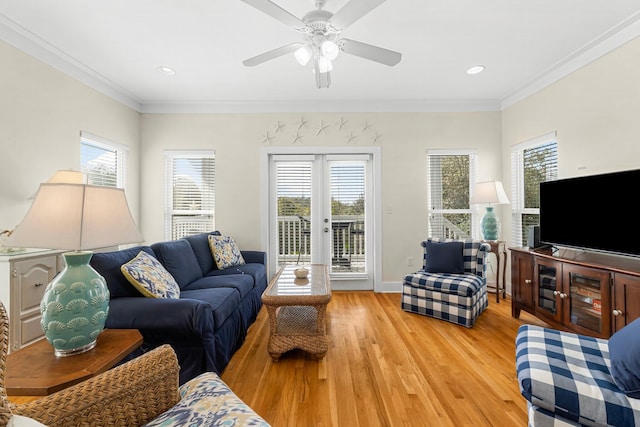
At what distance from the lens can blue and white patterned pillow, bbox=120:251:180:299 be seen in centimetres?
196

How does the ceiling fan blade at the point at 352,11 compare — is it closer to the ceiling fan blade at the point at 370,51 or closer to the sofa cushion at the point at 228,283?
the ceiling fan blade at the point at 370,51

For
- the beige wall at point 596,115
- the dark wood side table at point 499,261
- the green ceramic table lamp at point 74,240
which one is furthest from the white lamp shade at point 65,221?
the dark wood side table at point 499,261

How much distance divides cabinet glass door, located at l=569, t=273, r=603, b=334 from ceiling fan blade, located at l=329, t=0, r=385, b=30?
255 cm

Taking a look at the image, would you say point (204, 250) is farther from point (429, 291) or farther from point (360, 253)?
point (429, 291)

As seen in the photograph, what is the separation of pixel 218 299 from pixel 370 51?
2188 millimetres

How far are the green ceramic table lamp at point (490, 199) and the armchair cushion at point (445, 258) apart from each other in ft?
2.06

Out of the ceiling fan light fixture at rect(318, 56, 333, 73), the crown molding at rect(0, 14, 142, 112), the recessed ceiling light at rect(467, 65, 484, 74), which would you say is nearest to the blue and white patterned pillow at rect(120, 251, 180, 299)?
the ceiling fan light fixture at rect(318, 56, 333, 73)

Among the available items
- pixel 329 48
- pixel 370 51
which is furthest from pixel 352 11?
pixel 370 51

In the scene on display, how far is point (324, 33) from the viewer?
1989 mm

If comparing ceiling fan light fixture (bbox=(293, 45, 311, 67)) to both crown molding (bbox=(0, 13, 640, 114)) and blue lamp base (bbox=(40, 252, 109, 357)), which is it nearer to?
blue lamp base (bbox=(40, 252, 109, 357))

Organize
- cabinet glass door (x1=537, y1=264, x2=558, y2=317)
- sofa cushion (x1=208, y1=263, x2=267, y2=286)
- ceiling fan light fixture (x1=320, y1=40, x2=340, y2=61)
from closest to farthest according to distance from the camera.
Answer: ceiling fan light fixture (x1=320, y1=40, x2=340, y2=61)
cabinet glass door (x1=537, y1=264, x2=558, y2=317)
sofa cushion (x1=208, y1=263, x2=267, y2=286)

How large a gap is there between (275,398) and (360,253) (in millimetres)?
2607

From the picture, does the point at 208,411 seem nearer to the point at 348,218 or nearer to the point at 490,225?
the point at 348,218

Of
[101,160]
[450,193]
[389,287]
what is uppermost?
[101,160]
